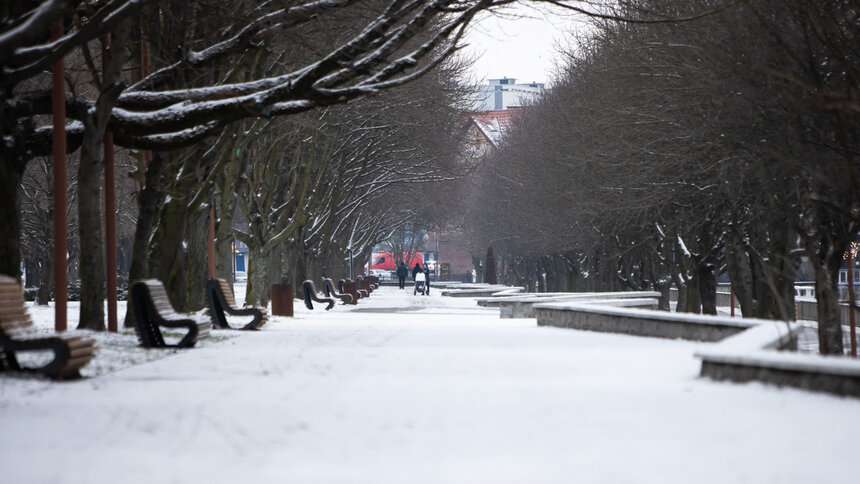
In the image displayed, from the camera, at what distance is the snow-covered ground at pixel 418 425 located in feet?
19.5

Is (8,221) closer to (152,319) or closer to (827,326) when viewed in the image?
(152,319)

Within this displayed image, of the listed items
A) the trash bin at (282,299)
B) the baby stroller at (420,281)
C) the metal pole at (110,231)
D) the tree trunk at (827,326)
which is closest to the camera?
the tree trunk at (827,326)

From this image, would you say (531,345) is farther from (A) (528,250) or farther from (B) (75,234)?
(A) (528,250)

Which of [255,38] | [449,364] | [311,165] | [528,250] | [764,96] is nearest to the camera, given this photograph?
[449,364]

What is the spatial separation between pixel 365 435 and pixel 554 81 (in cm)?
4273

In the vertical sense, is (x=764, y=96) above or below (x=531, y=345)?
above

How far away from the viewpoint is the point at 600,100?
30.6 meters

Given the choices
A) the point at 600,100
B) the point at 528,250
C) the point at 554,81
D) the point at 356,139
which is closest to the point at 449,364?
the point at 600,100

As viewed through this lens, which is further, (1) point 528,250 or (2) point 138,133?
(1) point 528,250

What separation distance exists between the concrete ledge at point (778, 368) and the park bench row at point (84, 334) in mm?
5018

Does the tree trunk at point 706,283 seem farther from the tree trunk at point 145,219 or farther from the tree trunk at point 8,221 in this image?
the tree trunk at point 8,221

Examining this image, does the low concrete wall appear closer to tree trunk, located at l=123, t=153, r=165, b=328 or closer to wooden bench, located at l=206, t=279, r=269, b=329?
wooden bench, located at l=206, t=279, r=269, b=329

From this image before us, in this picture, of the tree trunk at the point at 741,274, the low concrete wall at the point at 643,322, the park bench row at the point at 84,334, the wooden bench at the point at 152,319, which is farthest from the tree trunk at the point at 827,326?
the tree trunk at the point at 741,274

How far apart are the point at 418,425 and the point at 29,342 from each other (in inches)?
153
